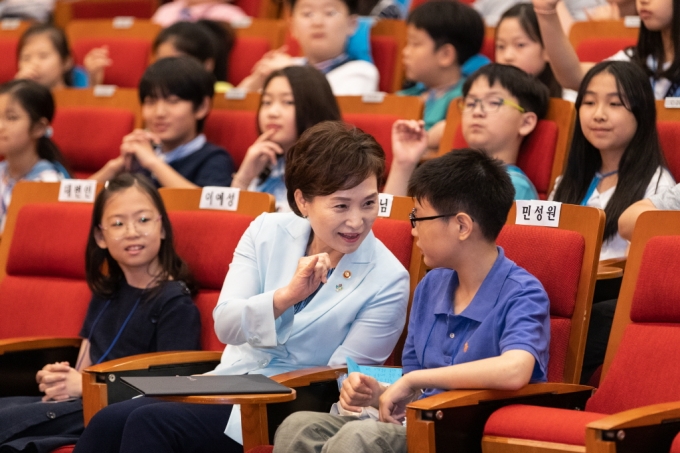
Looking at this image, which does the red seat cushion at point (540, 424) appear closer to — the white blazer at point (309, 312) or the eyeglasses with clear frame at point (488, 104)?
the white blazer at point (309, 312)

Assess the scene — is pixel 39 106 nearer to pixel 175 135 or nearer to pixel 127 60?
pixel 175 135

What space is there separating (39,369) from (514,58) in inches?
79.5

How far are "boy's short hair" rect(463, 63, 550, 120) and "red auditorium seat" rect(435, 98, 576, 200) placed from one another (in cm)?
5

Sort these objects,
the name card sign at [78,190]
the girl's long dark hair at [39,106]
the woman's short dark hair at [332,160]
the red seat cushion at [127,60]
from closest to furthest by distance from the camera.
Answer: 1. the woman's short dark hair at [332,160]
2. the name card sign at [78,190]
3. the girl's long dark hair at [39,106]
4. the red seat cushion at [127,60]

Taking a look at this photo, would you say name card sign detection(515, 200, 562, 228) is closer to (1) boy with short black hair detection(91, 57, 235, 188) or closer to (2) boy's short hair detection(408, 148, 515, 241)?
(2) boy's short hair detection(408, 148, 515, 241)

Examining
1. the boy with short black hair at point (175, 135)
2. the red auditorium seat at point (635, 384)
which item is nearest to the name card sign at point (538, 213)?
the red auditorium seat at point (635, 384)

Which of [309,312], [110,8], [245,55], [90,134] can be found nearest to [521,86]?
[309,312]

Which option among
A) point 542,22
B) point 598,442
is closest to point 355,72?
point 542,22

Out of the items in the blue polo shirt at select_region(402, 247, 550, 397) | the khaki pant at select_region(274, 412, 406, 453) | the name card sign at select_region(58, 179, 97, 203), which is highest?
the name card sign at select_region(58, 179, 97, 203)

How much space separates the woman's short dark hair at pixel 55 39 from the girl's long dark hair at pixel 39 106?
808 mm

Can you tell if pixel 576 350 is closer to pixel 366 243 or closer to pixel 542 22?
pixel 366 243

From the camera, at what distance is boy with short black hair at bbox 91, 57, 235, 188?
3.70 m

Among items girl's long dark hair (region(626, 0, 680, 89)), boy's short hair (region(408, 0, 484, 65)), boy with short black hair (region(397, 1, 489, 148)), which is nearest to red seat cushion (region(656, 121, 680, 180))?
girl's long dark hair (region(626, 0, 680, 89))

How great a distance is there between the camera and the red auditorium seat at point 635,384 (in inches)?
71.1
